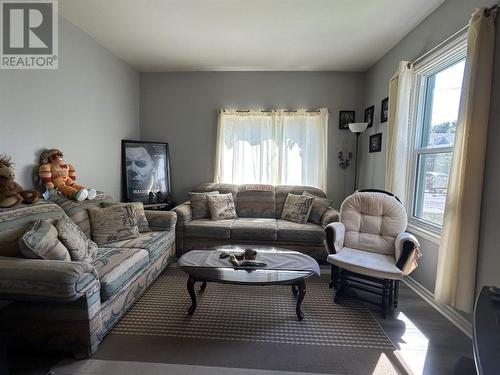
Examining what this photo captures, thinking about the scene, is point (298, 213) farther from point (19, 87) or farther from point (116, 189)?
point (19, 87)

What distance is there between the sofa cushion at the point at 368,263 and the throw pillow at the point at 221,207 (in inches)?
67.1

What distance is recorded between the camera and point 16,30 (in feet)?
7.86

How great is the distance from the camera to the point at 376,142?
3699 mm

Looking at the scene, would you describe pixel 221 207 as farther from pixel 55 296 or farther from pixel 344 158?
pixel 55 296

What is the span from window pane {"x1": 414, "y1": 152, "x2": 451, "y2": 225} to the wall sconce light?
1.45 metres

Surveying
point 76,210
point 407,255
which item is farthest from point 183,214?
point 407,255

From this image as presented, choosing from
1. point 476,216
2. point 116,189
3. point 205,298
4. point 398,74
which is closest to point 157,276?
point 205,298

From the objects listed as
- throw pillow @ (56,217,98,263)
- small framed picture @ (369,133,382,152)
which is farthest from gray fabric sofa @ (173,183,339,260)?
throw pillow @ (56,217,98,263)

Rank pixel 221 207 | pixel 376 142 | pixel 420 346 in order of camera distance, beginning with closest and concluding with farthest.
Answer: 1. pixel 420 346
2. pixel 376 142
3. pixel 221 207

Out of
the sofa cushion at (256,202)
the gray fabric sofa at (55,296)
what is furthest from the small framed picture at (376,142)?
the gray fabric sofa at (55,296)

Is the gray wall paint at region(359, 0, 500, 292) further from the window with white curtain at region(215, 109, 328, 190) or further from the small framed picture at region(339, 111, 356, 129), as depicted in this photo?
the window with white curtain at region(215, 109, 328, 190)

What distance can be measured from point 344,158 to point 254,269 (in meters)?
2.85

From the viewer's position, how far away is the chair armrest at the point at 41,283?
1556 millimetres

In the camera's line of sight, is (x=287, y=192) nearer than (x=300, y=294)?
No
